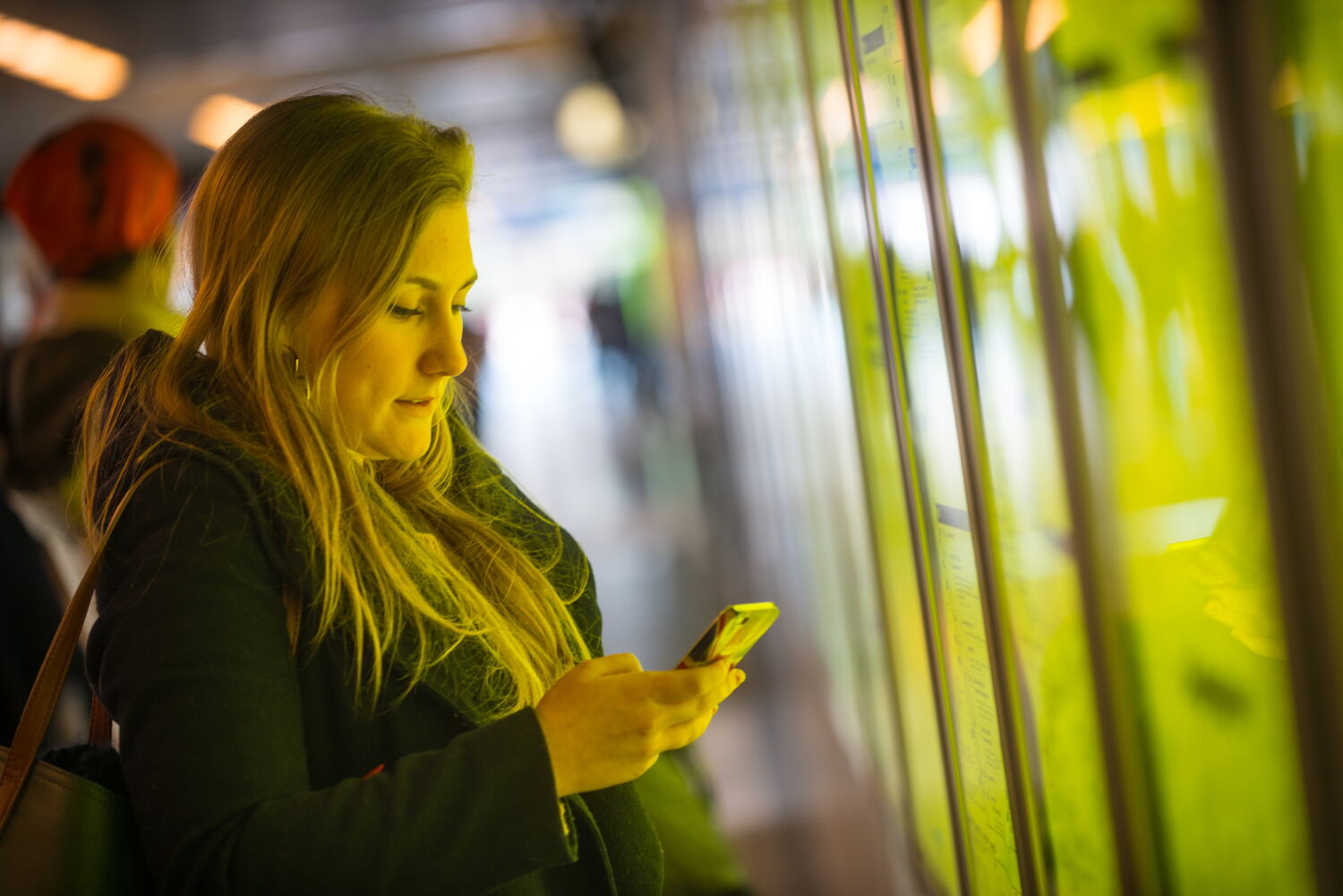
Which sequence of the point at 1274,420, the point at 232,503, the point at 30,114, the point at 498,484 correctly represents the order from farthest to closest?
the point at 30,114 → the point at 498,484 → the point at 232,503 → the point at 1274,420

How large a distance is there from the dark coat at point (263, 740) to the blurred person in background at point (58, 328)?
0.42m

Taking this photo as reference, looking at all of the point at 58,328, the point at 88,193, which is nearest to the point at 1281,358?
the point at 88,193

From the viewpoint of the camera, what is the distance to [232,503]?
68 centimetres

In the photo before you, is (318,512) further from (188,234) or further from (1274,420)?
(1274,420)

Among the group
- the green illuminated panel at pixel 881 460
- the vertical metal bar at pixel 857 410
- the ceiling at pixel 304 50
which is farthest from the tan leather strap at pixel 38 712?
the ceiling at pixel 304 50

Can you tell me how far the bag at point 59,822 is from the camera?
2.37 feet

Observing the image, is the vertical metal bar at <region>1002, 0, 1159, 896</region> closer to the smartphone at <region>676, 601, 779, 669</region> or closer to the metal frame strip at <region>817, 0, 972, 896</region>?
the smartphone at <region>676, 601, 779, 669</region>

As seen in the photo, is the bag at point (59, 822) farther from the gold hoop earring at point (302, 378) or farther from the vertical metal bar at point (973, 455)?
the vertical metal bar at point (973, 455)

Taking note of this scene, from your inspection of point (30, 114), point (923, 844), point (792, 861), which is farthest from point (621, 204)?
point (923, 844)

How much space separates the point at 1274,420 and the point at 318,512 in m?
0.54

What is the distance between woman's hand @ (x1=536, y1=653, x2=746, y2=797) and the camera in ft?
2.20

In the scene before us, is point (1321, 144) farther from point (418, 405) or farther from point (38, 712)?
point (38, 712)

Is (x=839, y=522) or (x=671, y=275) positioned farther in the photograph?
(x=671, y=275)

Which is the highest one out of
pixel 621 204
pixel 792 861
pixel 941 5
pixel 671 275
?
pixel 621 204
